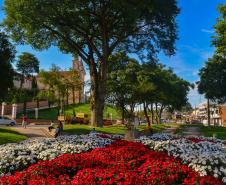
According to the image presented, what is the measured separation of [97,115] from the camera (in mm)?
39906

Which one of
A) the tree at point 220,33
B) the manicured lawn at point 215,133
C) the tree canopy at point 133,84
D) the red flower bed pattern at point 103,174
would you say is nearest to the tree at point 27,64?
the tree canopy at point 133,84

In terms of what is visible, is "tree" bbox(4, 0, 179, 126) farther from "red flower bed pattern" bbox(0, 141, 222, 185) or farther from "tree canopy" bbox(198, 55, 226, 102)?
"tree canopy" bbox(198, 55, 226, 102)

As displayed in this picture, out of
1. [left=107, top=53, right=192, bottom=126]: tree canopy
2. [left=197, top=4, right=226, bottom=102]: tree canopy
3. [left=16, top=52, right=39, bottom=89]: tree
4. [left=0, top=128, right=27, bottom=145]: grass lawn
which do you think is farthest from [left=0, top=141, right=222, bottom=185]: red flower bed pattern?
[left=16, top=52, right=39, bottom=89]: tree

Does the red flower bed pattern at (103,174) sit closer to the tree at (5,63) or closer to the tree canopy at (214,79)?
the tree at (5,63)

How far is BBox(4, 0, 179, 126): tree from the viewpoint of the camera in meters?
34.5

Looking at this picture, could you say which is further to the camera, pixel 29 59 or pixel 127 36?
pixel 29 59

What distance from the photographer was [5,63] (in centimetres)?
3516

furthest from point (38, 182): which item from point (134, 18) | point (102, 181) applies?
point (134, 18)

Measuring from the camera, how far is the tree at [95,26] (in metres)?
34.5

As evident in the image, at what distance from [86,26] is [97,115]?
857 centimetres

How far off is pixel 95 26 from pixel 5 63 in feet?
32.2

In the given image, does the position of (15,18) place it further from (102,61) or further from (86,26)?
(102,61)

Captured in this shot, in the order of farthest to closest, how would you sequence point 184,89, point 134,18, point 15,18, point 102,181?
point 184,89 < point 15,18 < point 134,18 < point 102,181

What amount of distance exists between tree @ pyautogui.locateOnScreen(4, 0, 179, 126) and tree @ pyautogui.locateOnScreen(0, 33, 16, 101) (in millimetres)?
2305
